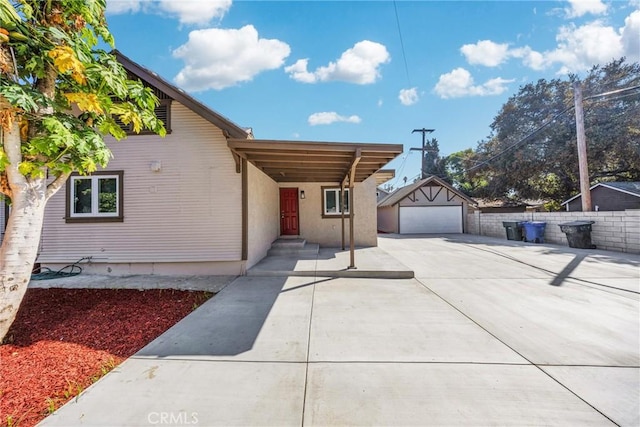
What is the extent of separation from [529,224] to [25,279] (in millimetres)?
17307

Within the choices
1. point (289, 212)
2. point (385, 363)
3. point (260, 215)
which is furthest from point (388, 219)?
point (385, 363)

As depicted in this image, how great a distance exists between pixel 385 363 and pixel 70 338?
373 centimetres

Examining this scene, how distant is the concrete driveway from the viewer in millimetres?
2006

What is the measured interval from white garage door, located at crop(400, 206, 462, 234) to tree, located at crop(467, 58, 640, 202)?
654 cm

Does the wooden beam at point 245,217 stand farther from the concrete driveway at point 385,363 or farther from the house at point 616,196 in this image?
the house at point 616,196

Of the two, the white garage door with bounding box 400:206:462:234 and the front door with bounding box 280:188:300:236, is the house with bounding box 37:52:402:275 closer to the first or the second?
the front door with bounding box 280:188:300:236

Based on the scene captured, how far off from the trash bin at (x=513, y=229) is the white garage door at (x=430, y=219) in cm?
480

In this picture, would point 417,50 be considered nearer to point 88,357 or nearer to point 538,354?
point 538,354

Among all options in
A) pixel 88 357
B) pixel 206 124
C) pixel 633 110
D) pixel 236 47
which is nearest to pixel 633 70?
pixel 633 110

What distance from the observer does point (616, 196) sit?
14.6 meters

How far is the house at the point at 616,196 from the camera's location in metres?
13.8

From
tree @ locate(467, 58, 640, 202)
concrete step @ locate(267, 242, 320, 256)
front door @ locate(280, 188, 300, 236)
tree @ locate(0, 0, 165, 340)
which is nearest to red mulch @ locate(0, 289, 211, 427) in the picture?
tree @ locate(0, 0, 165, 340)

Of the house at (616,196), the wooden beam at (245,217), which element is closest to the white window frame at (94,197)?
the wooden beam at (245,217)

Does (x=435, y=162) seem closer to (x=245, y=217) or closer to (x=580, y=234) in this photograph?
(x=580, y=234)
